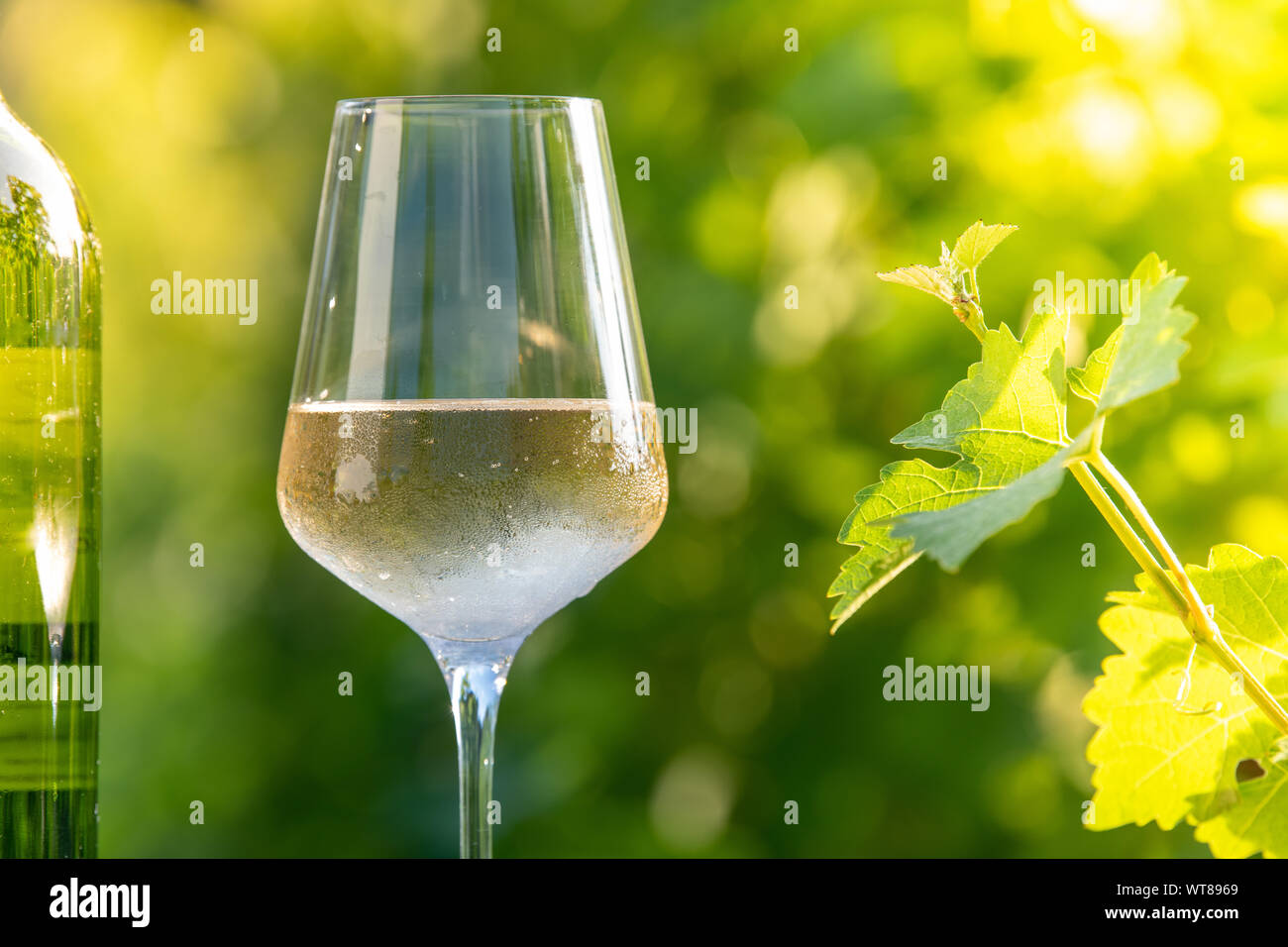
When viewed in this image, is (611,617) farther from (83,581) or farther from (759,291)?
(83,581)

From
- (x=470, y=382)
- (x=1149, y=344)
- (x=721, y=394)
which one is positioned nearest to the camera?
(x=1149, y=344)

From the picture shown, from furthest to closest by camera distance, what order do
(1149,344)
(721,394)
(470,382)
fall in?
1. (721,394)
2. (470,382)
3. (1149,344)

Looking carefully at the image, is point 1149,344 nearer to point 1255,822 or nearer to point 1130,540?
point 1130,540

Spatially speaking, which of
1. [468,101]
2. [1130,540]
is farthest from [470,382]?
[1130,540]

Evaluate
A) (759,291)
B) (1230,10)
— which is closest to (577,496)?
(759,291)

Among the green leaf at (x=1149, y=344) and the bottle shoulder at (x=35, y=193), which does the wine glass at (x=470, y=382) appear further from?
the green leaf at (x=1149, y=344)

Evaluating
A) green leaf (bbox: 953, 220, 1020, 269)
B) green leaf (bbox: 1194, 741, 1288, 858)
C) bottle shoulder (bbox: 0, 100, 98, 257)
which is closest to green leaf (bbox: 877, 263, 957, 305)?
green leaf (bbox: 953, 220, 1020, 269)

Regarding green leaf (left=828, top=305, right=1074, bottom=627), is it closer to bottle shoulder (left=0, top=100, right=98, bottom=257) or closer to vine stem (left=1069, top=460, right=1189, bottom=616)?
vine stem (left=1069, top=460, right=1189, bottom=616)

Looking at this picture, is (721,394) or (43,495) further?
(721,394)
